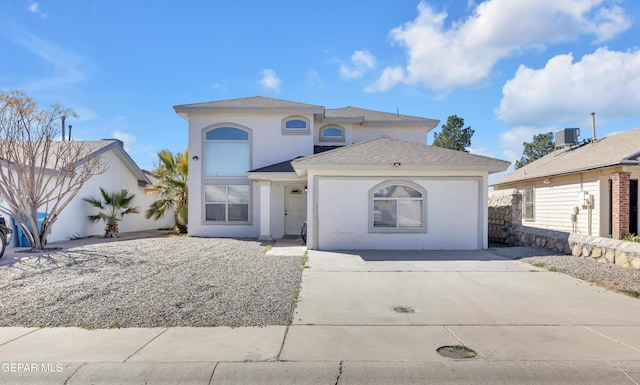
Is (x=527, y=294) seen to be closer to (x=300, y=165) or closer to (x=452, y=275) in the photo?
(x=452, y=275)

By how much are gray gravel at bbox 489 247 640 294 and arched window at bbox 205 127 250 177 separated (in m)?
10.4

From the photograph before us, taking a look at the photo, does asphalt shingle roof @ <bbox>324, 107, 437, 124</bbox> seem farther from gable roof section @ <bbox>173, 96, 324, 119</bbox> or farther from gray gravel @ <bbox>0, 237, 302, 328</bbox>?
gray gravel @ <bbox>0, 237, 302, 328</bbox>

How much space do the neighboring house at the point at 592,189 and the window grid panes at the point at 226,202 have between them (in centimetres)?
1330

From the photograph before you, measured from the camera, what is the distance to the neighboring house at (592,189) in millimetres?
12453

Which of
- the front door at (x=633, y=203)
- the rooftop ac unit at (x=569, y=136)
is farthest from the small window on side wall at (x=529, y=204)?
the front door at (x=633, y=203)

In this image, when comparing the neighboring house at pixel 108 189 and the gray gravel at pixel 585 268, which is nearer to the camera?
the gray gravel at pixel 585 268

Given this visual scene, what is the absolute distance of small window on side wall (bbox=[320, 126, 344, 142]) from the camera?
58.4ft

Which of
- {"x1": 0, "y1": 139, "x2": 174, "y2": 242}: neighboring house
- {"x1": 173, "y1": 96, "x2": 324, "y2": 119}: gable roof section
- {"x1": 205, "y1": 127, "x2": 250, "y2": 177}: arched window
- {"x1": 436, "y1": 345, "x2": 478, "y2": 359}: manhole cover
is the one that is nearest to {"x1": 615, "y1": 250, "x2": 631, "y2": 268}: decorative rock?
{"x1": 436, "y1": 345, "x2": 478, "y2": 359}: manhole cover

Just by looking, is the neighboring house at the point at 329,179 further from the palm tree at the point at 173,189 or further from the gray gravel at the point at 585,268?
the gray gravel at the point at 585,268

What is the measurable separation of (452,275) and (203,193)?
11.2 metres

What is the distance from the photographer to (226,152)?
15922 mm

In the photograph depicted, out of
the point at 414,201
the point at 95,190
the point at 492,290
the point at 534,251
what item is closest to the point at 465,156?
the point at 414,201

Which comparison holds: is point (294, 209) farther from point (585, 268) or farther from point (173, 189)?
→ point (585, 268)

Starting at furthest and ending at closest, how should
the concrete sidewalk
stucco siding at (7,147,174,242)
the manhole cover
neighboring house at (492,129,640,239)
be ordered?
stucco siding at (7,147,174,242)
neighboring house at (492,129,640,239)
the manhole cover
the concrete sidewalk
